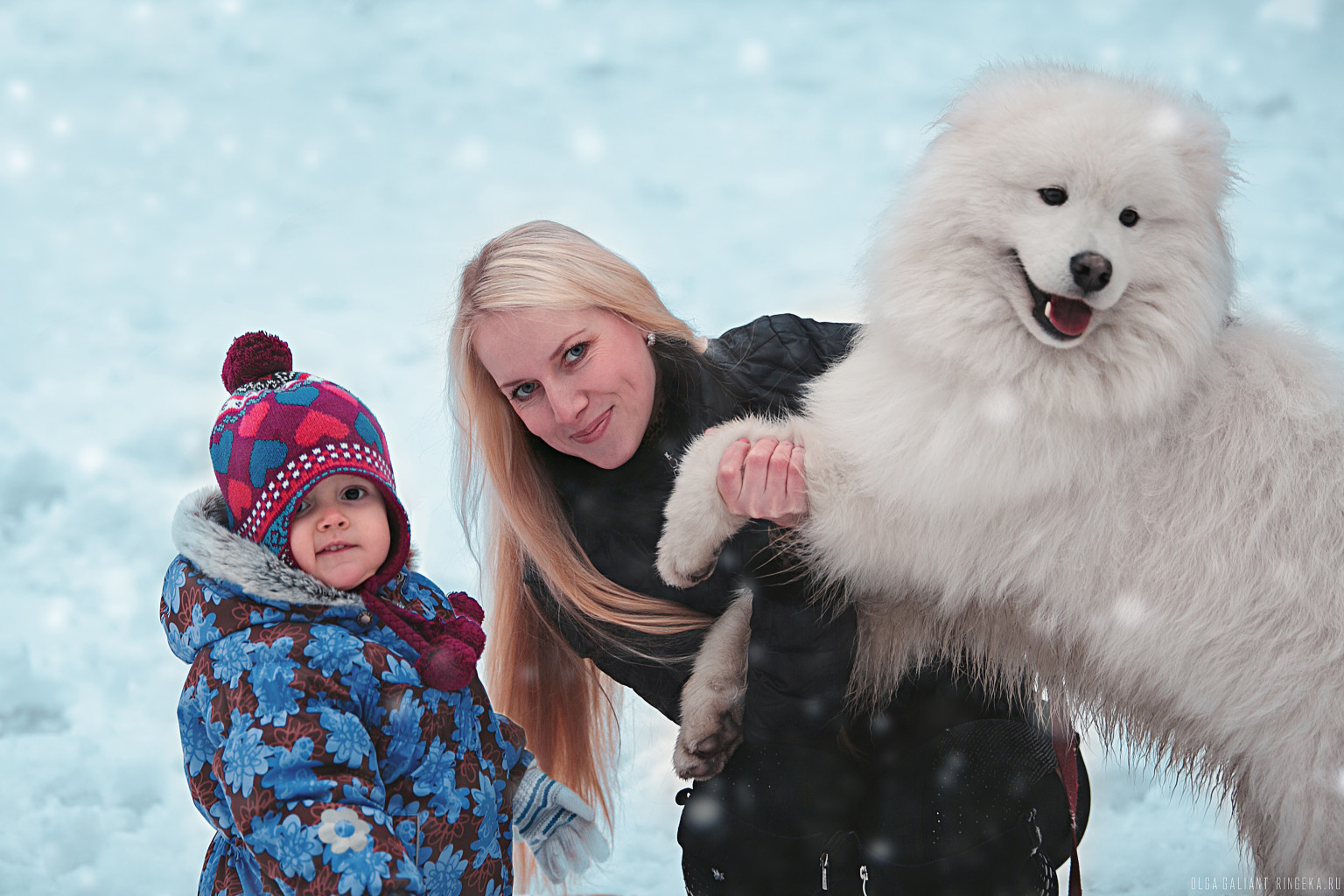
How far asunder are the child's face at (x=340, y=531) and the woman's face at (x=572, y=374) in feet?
0.85

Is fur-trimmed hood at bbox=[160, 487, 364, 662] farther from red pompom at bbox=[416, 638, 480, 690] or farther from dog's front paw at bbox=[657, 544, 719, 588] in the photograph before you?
dog's front paw at bbox=[657, 544, 719, 588]

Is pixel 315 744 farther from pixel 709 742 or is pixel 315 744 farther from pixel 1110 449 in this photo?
pixel 1110 449

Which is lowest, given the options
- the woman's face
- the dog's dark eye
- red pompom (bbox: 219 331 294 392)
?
the dog's dark eye

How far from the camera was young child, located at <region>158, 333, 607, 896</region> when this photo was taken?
3.12ft

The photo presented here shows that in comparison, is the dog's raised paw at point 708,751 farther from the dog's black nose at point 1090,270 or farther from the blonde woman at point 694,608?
the dog's black nose at point 1090,270

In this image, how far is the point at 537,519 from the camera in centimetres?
142

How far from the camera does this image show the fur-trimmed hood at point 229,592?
3.42ft

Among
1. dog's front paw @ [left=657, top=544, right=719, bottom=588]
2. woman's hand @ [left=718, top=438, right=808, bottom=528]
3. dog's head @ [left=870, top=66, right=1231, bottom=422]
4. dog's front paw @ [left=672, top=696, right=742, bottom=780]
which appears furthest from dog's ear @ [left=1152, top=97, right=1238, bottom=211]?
dog's front paw @ [left=672, top=696, right=742, bottom=780]

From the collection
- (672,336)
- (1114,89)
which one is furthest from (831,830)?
(1114,89)

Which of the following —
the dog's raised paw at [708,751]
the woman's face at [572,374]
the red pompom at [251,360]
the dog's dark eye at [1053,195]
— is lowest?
the dog's raised paw at [708,751]

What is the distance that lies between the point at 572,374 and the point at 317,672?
497 millimetres

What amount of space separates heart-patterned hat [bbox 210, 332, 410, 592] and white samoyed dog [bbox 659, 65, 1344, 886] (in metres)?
0.36

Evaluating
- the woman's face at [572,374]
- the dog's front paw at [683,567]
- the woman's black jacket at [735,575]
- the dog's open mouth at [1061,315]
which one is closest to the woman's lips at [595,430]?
the woman's face at [572,374]

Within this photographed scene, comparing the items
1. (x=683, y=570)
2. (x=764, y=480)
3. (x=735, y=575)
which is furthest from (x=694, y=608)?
(x=764, y=480)
